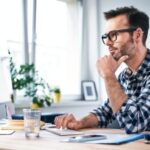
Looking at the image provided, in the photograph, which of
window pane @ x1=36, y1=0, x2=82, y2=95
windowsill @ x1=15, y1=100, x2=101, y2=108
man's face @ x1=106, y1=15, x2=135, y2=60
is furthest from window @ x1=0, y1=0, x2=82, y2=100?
man's face @ x1=106, y1=15, x2=135, y2=60

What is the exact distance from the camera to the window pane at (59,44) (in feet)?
14.2

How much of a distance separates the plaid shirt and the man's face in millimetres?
119

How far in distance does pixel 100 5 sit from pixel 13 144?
3.77m

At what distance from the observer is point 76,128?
1.86 m

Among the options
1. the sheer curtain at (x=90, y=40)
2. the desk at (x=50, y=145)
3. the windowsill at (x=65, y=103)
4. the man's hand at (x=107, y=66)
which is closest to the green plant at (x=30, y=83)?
the windowsill at (x=65, y=103)

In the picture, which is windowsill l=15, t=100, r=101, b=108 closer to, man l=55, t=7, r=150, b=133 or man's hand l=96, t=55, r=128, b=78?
man l=55, t=7, r=150, b=133

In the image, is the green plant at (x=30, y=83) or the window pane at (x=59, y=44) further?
the window pane at (x=59, y=44)

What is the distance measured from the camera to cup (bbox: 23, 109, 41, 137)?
4.95ft

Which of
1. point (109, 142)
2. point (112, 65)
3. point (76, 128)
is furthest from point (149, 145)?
point (112, 65)

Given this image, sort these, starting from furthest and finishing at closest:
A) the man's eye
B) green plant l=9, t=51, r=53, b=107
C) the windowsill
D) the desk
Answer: the windowsill
green plant l=9, t=51, r=53, b=107
the man's eye
the desk

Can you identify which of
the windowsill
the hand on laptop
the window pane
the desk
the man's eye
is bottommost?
the desk

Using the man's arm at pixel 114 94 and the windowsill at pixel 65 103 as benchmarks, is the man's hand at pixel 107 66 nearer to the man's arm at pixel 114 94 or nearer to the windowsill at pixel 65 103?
the man's arm at pixel 114 94

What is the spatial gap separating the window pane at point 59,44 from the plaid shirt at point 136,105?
2.30 metres

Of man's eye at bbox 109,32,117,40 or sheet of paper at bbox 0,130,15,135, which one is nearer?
sheet of paper at bbox 0,130,15,135
